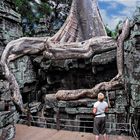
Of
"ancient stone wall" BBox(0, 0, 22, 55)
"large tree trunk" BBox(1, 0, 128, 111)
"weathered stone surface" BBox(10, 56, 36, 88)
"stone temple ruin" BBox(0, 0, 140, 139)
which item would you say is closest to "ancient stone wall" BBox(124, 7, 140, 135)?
"stone temple ruin" BBox(0, 0, 140, 139)

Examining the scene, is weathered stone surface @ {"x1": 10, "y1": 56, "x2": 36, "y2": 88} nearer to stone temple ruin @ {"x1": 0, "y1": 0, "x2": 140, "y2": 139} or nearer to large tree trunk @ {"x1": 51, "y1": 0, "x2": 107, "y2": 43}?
stone temple ruin @ {"x1": 0, "y1": 0, "x2": 140, "y2": 139}

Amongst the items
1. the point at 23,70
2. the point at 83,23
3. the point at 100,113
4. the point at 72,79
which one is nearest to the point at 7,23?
the point at 23,70

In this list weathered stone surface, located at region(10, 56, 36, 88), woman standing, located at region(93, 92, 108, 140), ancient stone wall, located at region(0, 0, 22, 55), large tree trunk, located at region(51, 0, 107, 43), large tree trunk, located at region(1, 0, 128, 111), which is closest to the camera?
woman standing, located at region(93, 92, 108, 140)

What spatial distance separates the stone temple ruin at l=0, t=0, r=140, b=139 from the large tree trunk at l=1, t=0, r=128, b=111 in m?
0.06

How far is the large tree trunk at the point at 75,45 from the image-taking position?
1240cm

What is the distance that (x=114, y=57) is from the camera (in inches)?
502

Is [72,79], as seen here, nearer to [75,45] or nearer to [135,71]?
[75,45]

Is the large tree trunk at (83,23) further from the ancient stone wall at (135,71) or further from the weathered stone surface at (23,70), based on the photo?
the ancient stone wall at (135,71)

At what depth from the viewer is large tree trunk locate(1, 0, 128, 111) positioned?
12.4 meters

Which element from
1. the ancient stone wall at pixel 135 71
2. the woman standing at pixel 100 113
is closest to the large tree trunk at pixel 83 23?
the ancient stone wall at pixel 135 71

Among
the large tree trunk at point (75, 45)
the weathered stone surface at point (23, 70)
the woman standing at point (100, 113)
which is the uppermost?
the large tree trunk at point (75, 45)

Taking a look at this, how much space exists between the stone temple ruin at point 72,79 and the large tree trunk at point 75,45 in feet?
0.19

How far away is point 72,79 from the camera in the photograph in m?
Answer: 14.1

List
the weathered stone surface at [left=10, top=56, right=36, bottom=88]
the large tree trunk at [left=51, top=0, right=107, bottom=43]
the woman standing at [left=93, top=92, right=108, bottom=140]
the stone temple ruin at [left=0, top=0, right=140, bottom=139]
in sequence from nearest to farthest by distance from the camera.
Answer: the woman standing at [left=93, top=92, right=108, bottom=140] < the stone temple ruin at [left=0, top=0, right=140, bottom=139] < the weathered stone surface at [left=10, top=56, right=36, bottom=88] < the large tree trunk at [left=51, top=0, right=107, bottom=43]
